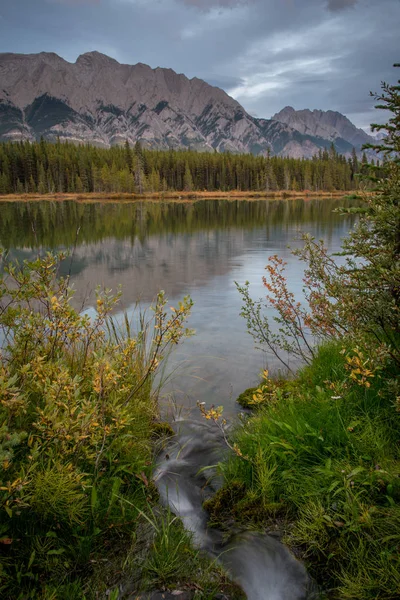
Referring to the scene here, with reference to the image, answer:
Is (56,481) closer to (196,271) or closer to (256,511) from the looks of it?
(256,511)

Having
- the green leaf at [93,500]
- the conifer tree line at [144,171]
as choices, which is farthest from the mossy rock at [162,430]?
the conifer tree line at [144,171]

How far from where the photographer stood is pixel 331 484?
368cm

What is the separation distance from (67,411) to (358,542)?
272 centimetres

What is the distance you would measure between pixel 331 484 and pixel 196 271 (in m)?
17.1

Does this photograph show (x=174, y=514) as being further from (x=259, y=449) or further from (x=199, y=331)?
(x=199, y=331)

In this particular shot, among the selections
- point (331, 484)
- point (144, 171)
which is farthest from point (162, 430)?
point (144, 171)

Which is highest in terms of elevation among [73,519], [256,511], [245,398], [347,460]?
[347,460]

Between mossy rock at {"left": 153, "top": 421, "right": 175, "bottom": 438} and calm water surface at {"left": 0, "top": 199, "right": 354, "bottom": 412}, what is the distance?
42.3 inches

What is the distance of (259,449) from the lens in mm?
4312

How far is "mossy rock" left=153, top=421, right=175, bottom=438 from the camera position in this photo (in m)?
6.13

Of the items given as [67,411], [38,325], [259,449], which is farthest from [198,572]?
[38,325]

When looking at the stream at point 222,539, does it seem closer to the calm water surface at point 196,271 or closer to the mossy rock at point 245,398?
the mossy rock at point 245,398

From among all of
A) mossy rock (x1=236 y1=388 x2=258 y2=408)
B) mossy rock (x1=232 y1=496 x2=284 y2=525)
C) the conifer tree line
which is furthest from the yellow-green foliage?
the conifer tree line

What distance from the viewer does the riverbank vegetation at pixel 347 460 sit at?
3283 millimetres
